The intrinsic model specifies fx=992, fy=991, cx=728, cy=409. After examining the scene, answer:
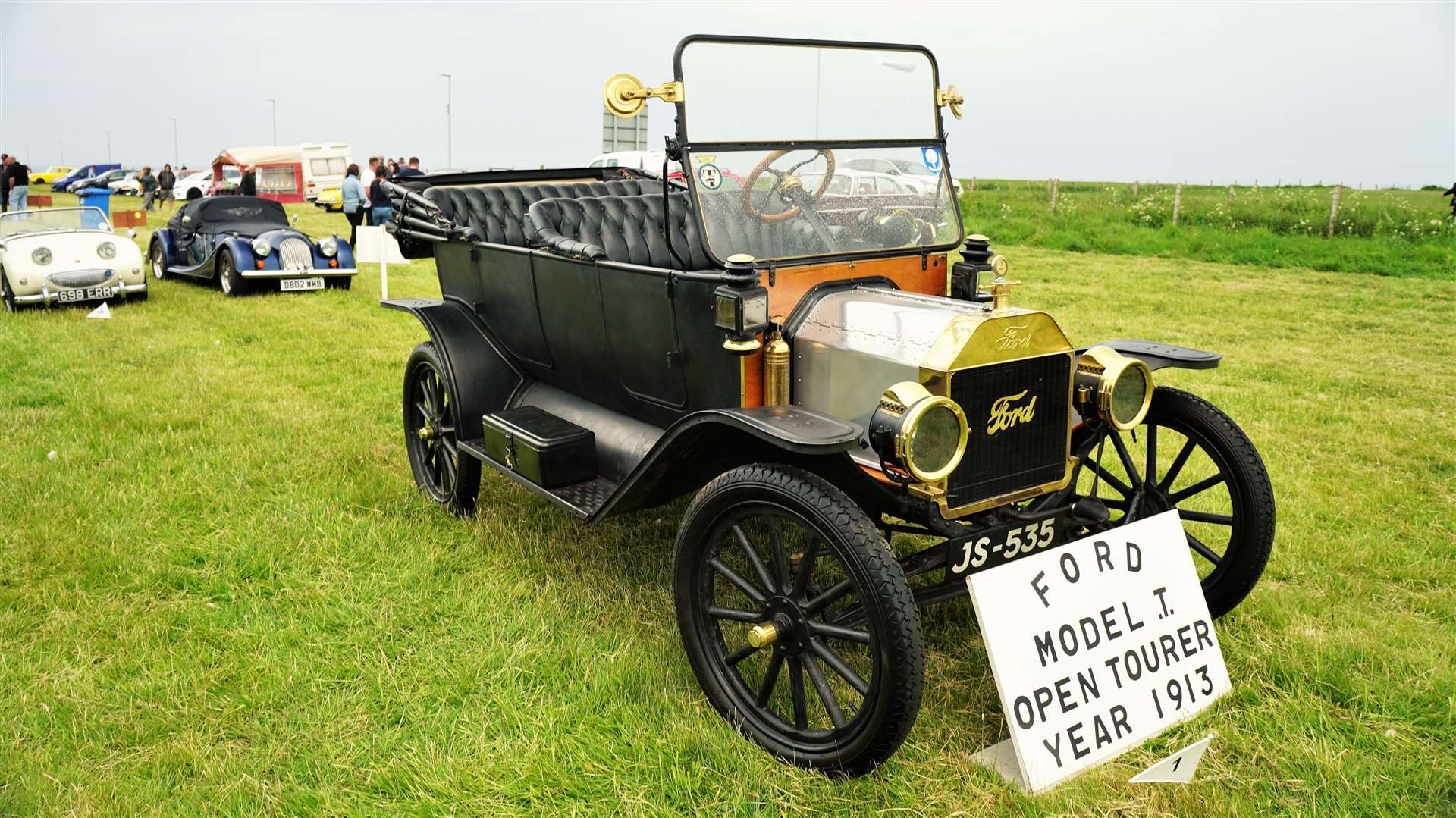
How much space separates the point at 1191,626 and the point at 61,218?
1180 cm

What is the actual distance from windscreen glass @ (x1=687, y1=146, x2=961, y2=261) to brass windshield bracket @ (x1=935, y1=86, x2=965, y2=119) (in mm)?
167

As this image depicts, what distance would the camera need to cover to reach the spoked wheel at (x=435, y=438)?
15.0ft

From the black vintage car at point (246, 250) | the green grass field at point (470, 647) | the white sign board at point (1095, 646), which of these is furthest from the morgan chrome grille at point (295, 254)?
the white sign board at point (1095, 646)

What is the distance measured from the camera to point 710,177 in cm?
344

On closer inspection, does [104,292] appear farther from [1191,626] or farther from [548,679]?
[1191,626]

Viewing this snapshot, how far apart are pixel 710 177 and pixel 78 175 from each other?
157 feet

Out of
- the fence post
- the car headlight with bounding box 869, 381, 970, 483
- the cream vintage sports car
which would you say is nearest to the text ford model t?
the car headlight with bounding box 869, 381, 970, 483

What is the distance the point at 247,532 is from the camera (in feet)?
14.5

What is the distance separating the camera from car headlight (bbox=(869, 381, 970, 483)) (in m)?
2.56

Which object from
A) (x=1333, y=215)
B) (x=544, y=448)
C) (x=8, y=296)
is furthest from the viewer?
(x=1333, y=215)

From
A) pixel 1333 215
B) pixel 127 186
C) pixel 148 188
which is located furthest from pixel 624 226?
pixel 127 186

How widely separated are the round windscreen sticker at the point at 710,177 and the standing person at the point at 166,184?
110 feet

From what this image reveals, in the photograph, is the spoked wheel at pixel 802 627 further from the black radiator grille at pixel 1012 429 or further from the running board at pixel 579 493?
the running board at pixel 579 493

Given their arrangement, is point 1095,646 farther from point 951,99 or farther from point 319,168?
point 319,168
